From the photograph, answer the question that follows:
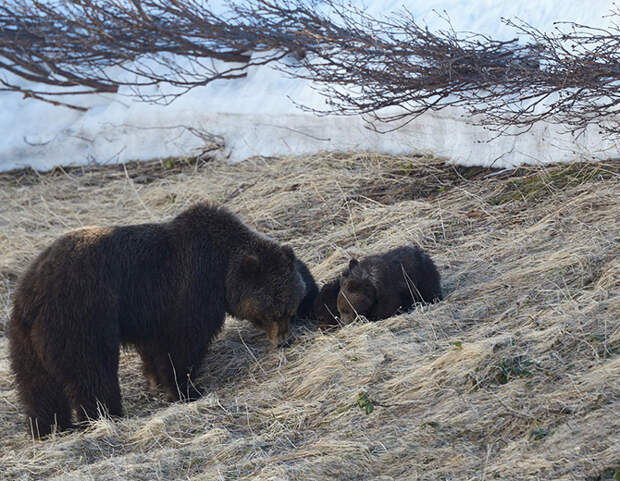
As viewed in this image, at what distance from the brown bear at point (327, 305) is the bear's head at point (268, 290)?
269 millimetres

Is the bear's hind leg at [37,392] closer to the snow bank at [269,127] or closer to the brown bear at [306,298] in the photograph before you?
the brown bear at [306,298]

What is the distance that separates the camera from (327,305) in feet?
26.1

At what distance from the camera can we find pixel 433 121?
1127 cm

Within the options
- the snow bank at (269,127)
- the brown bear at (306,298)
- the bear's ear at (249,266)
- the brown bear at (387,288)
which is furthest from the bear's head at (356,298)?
the snow bank at (269,127)

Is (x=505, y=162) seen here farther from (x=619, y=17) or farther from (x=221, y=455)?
(x=221, y=455)

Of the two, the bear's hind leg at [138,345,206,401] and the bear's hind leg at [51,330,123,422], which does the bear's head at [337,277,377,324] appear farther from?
the bear's hind leg at [51,330,123,422]

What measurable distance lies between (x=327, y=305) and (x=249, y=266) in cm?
90

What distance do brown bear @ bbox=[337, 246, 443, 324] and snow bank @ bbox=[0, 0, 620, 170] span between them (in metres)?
2.63

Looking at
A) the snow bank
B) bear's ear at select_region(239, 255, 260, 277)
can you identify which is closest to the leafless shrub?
the snow bank

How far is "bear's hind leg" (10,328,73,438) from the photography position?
269 inches

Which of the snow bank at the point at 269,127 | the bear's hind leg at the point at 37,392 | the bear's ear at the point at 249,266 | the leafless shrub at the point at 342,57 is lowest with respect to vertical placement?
the bear's hind leg at the point at 37,392

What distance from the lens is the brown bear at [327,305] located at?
788 centimetres

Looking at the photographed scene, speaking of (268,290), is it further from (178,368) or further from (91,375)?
(91,375)

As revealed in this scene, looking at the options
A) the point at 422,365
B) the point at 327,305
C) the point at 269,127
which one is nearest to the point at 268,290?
the point at 327,305
